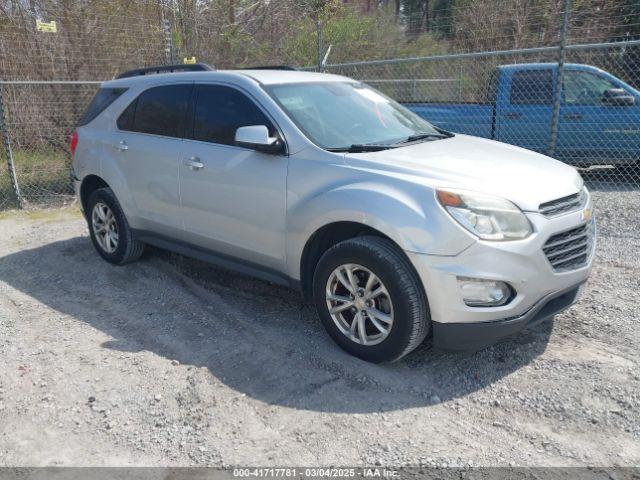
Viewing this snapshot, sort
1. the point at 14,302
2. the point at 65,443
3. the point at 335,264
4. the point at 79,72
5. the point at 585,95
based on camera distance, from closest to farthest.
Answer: the point at 65,443 → the point at 335,264 → the point at 14,302 → the point at 585,95 → the point at 79,72

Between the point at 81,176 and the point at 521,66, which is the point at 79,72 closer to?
the point at 81,176

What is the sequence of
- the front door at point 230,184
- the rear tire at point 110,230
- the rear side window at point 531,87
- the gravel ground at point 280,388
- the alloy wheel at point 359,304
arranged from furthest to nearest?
the rear side window at point 531,87 → the rear tire at point 110,230 → the front door at point 230,184 → the alloy wheel at point 359,304 → the gravel ground at point 280,388

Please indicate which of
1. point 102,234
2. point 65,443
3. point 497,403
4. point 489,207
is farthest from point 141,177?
point 497,403

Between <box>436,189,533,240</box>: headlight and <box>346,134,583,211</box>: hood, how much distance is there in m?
0.06

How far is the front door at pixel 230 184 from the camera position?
4133 millimetres

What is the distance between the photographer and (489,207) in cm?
331

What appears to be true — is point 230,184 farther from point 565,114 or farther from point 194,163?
point 565,114

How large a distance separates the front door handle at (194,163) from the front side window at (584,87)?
20.8 ft

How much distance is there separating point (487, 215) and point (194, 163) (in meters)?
2.41

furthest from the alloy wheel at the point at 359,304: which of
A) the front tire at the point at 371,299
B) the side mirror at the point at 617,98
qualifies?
the side mirror at the point at 617,98

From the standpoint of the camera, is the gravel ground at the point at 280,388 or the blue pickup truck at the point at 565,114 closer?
the gravel ground at the point at 280,388

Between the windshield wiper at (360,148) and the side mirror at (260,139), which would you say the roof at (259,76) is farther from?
the windshield wiper at (360,148)

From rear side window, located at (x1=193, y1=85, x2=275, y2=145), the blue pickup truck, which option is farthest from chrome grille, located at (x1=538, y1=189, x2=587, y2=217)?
the blue pickup truck

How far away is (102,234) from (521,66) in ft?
21.8
